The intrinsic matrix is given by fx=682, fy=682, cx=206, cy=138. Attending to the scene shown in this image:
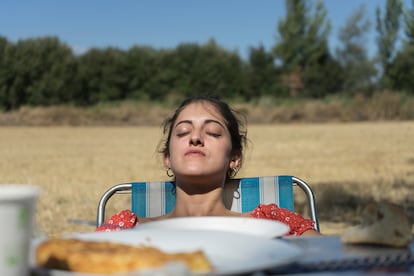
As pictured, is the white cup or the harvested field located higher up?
the white cup

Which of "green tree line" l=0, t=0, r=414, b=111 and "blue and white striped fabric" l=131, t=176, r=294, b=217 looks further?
"green tree line" l=0, t=0, r=414, b=111

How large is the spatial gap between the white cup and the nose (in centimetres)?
145

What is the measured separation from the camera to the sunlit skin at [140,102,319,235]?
2.34 meters

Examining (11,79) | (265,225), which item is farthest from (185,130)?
(11,79)

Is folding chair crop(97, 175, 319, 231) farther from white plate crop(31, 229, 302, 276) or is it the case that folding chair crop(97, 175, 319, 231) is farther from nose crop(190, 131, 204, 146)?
white plate crop(31, 229, 302, 276)

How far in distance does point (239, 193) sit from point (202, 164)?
0.63 meters

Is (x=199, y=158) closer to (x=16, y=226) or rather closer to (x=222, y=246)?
(x=222, y=246)

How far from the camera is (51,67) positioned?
1485 inches

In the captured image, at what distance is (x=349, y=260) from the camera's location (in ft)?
3.52

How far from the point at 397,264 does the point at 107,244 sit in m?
0.46

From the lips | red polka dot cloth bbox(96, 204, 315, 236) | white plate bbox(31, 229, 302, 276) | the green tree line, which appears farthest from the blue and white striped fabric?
the green tree line

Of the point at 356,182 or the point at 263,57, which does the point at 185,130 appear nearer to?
the point at 356,182

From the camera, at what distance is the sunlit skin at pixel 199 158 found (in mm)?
2338

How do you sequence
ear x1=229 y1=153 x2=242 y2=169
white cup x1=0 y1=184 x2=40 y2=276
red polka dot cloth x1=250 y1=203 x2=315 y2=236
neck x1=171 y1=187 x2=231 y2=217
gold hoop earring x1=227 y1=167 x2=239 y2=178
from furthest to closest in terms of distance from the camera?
gold hoop earring x1=227 y1=167 x2=239 y2=178, ear x1=229 y1=153 x2=242 y2=169, neck x1=171 y1=187 x2=231 y2=217, red polka dot cloth x1=250 y1=203 x2=315 y2=236, white cup x1=0 y1=184 x2=40 y2=276
